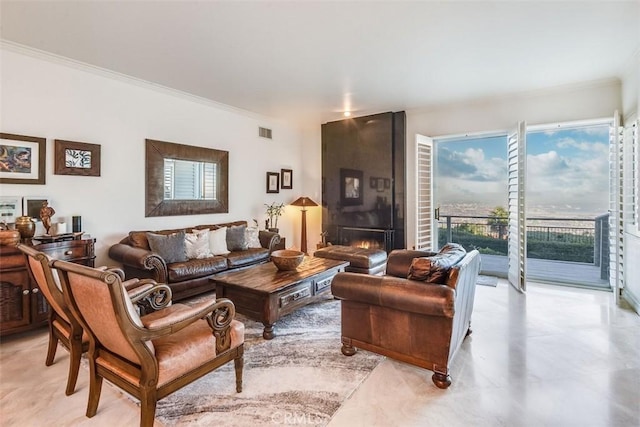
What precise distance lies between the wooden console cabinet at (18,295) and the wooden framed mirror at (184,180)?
1568 millimetres

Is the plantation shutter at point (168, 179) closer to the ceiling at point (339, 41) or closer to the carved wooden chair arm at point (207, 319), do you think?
the ceiling at point (339, 41)

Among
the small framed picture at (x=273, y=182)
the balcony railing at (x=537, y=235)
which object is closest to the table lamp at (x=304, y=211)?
the small framed picture at (x=273, y=182)

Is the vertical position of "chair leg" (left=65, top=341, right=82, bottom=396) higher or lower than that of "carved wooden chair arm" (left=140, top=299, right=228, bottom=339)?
lower

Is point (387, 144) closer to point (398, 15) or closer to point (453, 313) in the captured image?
point (398, 15)

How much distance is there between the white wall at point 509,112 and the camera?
13.8 feet

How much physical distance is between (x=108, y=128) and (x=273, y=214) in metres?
3.00

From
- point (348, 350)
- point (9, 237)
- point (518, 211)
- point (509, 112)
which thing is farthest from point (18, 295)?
point (509, 112)

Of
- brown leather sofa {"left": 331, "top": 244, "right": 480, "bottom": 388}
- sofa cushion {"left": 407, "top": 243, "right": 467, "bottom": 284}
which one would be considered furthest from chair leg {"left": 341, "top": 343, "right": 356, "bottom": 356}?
sofa cushion {"left": 407, "top": 243, "right": 467, "bottom": 284}

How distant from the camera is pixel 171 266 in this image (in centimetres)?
365

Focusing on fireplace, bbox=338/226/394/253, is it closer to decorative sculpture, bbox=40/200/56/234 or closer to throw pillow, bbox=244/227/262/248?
throw pillow, bbox=244/227/262/248

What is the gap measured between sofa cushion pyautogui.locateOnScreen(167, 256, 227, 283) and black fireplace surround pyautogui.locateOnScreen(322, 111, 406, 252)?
107 inches

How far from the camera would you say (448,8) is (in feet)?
8.36

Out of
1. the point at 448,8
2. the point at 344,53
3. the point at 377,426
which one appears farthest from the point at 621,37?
the point at 377,426

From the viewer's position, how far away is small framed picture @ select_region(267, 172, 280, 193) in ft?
19.9
